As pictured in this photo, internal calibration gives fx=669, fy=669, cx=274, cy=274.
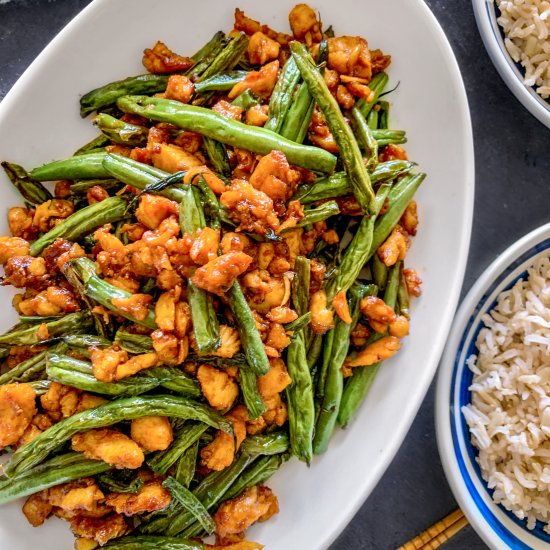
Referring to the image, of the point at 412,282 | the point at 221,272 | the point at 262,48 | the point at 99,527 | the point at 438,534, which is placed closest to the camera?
the point at 221,272

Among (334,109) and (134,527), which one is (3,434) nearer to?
(134,527)

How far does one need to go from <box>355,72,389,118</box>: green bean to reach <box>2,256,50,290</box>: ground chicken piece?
1310mm

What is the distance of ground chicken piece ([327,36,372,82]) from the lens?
2.49 meters

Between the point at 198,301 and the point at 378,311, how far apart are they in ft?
2.26

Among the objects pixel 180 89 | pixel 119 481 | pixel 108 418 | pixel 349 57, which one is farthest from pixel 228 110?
pixel 119 481

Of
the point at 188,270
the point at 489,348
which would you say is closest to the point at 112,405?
the point at 188,270

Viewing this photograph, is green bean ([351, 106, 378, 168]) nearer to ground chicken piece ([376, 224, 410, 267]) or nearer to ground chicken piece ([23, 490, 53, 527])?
ground chicken piece ([376, 224, 410, 267])

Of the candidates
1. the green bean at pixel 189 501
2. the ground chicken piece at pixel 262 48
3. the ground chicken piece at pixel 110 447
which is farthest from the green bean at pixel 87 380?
the ground chicken piece at pixel 262 48

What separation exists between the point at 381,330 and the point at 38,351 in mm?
1266

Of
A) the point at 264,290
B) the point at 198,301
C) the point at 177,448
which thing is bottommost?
the point at 177,448

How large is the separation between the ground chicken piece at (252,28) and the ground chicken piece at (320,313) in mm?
999

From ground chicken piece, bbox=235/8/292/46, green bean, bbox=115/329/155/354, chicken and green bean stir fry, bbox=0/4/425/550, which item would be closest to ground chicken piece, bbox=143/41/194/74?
chicken and green bean stir fry, bbox=0/4/425/550

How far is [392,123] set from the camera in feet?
8.84

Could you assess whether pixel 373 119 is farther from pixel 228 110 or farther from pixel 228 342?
pixel 228 342
